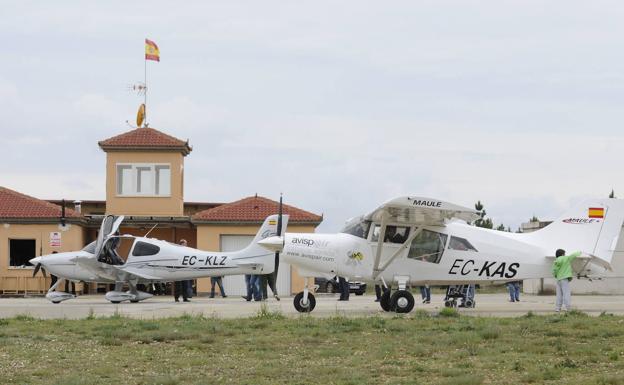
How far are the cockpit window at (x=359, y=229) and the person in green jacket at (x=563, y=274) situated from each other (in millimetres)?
3981

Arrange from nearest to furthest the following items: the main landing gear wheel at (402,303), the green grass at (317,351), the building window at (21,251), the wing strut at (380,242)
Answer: the green grass at (317,351) < the main landing gear wheel at (402,303) < the wing strut at (380,242) < the building window at (21,251)

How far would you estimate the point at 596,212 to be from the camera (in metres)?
22.1

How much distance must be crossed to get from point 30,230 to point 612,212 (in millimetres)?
22588

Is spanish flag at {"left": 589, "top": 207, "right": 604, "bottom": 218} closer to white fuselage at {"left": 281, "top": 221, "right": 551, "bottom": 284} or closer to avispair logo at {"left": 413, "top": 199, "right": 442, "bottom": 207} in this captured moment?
white fuselage at {"left": 281, "top": 221, "right": 551, "bottom": 284}

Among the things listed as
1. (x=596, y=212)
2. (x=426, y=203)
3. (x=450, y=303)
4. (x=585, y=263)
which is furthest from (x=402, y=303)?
(x=596, y=212)

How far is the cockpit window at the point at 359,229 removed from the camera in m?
21.8

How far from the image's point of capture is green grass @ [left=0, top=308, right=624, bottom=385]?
11633 millimetres

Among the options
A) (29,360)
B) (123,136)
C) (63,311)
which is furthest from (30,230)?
(29,360)

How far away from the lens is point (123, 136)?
130 ft

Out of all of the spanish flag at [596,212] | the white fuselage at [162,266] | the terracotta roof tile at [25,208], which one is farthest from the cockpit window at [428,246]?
the terracotta roof tile at [25,208]

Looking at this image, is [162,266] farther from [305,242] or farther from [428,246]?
[428,246]

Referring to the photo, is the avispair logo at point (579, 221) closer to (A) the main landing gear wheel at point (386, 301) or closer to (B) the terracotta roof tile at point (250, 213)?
(A) the main landing gear wheel at point (386, 301)

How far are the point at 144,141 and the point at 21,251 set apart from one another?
20.2 ft

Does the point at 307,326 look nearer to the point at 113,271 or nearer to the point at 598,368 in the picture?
the point at 598,368
